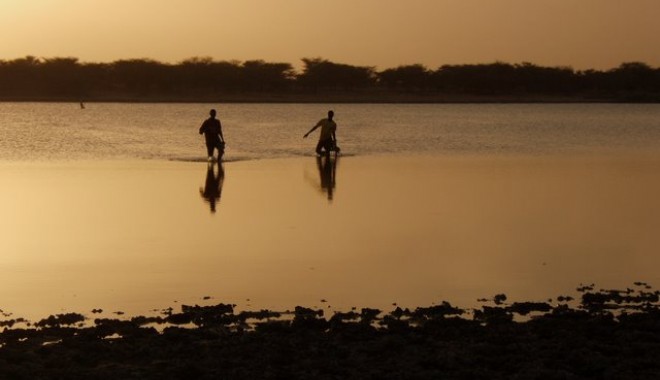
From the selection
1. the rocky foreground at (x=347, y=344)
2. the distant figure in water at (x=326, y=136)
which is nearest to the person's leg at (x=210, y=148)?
the distant figure in water at (x=326, y=136)

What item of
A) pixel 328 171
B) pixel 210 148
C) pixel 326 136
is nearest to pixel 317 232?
pixel 328 171

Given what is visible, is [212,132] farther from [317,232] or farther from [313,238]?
[313,238]

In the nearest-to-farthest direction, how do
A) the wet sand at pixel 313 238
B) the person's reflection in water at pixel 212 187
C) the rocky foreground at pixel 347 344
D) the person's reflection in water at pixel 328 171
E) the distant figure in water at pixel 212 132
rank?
the rocky foreground at pixel 347 344 → the wet sand at pixel 313 238 → the person's reflection in water at pixel 212 187 → the person's reflection in water at pixel 328 171 → the distant figure in water at pixel 212 132

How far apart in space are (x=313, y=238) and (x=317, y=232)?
0.64 meters

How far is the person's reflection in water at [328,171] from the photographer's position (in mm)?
23031

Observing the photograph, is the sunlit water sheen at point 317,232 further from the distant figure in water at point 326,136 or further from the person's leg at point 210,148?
the distant figure in water at point 326,136

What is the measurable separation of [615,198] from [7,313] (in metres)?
13.2

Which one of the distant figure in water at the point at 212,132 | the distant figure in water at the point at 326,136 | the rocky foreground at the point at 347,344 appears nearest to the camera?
the rocky foreground at the point at 347,344

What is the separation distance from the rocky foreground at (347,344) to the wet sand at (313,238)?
627mm

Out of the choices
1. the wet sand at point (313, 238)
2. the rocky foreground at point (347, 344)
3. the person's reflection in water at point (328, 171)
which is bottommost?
the person's reflection in water at point (328, 171)

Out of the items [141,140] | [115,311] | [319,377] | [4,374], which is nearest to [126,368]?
[4,374]

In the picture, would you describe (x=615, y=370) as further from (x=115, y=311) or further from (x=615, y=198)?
(x=615, y=198)

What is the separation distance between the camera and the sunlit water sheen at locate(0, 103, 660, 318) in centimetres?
1206

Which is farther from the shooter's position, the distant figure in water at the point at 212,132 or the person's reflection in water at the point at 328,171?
the distant figure in water at the point at 212,132
